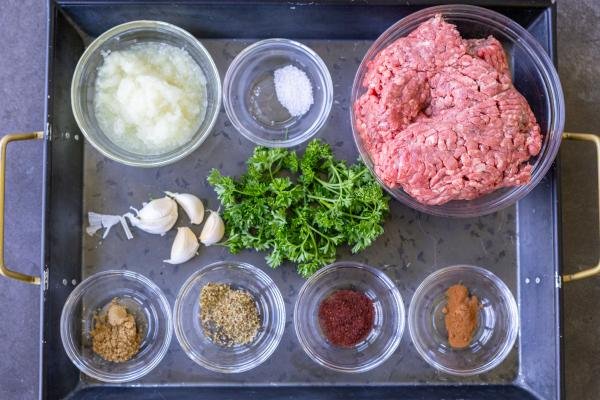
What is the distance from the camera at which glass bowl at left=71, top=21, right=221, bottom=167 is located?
7.45 ft

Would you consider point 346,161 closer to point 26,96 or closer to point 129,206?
point 129,206

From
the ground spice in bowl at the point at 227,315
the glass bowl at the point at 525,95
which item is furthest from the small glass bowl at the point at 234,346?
the glass bowl at the point at 525,95

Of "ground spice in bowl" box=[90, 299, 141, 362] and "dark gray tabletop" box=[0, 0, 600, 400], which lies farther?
"dark gray tabletop" box=[0, 0, 600, 400]

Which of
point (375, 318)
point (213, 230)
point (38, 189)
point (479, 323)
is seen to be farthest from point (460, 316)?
point (38, 189)

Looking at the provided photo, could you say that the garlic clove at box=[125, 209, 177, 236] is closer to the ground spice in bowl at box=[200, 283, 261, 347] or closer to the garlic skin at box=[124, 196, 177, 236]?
the garlic skin at box=[124, 196, 177, 236]

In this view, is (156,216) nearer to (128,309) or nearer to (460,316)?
(128,309)

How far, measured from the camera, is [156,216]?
7.48 feet

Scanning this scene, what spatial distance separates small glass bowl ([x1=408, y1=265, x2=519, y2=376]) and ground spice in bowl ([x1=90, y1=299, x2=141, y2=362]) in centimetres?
106

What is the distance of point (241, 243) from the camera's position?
231cm

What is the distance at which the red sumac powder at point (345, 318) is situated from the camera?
7.68ft

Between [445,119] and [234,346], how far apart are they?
3.85ft

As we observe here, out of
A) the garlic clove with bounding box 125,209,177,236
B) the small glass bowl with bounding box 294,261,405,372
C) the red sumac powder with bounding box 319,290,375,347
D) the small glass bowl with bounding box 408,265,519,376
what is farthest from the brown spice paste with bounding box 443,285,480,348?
the garlic clove with bounding box 125,209,177,236

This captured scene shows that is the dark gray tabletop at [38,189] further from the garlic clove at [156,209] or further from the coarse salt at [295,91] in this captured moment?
the coarse salt at [295,91]

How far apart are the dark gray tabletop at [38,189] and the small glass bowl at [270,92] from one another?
2.77 ft
